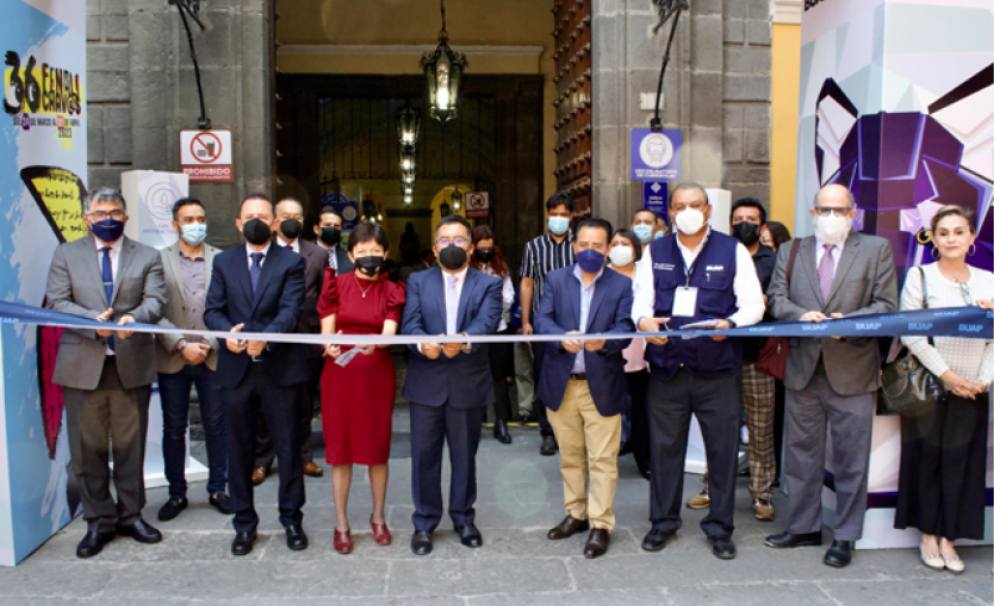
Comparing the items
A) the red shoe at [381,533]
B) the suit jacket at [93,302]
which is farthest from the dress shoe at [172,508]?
the red shoe at [381,533]

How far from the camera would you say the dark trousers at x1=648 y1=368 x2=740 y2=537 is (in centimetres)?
432

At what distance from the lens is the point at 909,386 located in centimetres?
421

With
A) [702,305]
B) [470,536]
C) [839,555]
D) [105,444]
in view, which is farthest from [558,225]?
[105,444]

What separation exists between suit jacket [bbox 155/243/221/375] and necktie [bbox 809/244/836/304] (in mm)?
3402

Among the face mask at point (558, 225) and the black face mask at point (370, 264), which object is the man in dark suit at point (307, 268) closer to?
the black face mask at point (370, 264)

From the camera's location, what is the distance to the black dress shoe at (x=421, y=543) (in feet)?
14.1

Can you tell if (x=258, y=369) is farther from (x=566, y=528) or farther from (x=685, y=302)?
(x=685, y=302)

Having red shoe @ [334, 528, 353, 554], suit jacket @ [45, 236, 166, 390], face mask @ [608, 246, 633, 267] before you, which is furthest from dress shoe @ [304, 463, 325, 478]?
face mask @ [608, 246, 633, 267]

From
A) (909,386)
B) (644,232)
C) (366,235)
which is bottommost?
(909,386)

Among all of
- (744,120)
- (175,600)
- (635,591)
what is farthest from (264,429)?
(744,120)

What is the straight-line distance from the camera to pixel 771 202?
26.3 ft

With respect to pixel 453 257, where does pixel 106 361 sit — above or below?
below

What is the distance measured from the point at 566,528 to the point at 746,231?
6.68 ft

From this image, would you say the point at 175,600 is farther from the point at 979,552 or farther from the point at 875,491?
the point at 979,552
